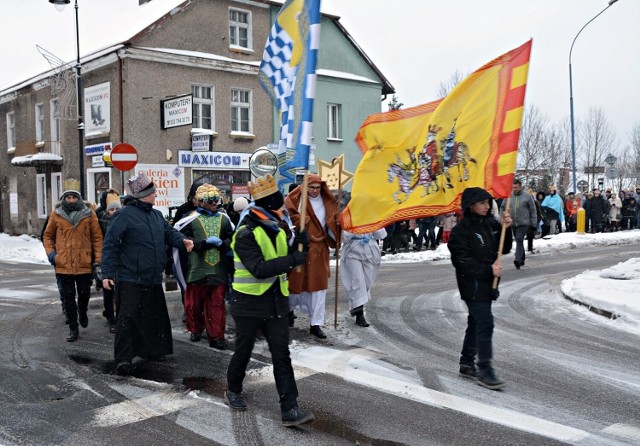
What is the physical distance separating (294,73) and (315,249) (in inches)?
85.9

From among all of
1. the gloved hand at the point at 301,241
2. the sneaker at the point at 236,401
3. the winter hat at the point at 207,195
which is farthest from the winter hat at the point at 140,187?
the sneaker at the point at 236,401

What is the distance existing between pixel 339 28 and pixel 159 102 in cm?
989

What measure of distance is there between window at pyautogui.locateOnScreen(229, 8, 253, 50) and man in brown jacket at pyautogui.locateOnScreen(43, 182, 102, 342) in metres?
18.9

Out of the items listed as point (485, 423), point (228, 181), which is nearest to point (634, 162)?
point (228, 181)

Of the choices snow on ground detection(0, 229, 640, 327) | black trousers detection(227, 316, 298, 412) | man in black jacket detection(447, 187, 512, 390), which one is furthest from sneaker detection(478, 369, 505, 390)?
snow on ground detection(0, 229, 640, 327)

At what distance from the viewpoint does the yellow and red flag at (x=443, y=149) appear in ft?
20.5

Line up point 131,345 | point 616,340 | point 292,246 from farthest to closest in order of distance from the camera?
point 616,340
point 131,345
point 292,246

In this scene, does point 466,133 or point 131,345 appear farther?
point 466,133

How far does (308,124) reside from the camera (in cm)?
589

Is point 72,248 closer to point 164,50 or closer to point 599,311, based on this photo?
point 599,311

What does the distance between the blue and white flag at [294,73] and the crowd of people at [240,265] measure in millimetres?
623

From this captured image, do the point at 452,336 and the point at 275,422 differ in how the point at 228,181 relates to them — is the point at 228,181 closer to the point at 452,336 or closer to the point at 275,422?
the point at 452,336

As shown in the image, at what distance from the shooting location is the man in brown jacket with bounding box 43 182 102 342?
769cm

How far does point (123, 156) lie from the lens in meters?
15.0
